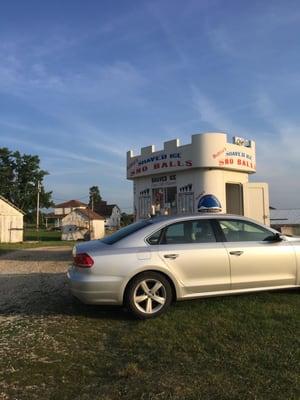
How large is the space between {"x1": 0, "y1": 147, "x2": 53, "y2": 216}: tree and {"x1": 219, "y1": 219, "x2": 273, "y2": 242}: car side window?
236 ft

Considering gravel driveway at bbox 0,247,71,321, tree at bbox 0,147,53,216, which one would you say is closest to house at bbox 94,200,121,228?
tree at bbox 0,147,53,216

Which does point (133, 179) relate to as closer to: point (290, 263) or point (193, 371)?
point (290, 263)

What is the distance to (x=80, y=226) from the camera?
49094mm

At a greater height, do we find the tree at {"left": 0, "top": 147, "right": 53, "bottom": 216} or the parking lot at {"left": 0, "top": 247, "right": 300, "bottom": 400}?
the tree at {"left": 0, "top": 147, "right": 53, "bottom": 216}

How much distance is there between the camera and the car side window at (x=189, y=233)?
699 centimetres

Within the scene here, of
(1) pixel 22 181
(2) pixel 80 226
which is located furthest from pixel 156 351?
(1) pixel 22 181

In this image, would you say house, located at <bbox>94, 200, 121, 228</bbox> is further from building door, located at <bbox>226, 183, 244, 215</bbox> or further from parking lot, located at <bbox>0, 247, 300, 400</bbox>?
parking lot, located at <bbox>0, 247, 300, 400</bbox>

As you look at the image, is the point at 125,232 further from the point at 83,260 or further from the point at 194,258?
the point at 194,258

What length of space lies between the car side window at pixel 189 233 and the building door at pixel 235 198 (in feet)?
34.2

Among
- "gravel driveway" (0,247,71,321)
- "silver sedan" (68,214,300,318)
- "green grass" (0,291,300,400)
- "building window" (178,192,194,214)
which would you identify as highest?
"building window" (178,192,194,214)

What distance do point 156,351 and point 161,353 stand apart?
0.09 m

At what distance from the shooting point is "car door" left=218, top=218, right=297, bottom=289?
7.04m

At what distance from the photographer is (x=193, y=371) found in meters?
4.41

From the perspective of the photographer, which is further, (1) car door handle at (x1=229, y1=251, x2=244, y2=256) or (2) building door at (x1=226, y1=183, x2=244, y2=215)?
(2) building door at (x1=226, y1=183, x2=244, y2=215)
